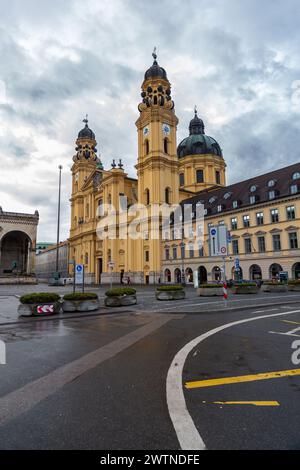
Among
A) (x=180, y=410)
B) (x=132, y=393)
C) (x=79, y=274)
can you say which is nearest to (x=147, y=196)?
(x=79, y=274)

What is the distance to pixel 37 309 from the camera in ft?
51.0

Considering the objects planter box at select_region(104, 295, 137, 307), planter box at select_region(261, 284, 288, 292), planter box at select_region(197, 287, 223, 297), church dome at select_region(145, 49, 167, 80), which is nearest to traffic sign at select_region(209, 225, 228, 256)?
planter box at select_region(104, 295, 137, 307)

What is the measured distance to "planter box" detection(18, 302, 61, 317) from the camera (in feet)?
50.5

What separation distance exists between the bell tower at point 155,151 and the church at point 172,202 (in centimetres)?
21

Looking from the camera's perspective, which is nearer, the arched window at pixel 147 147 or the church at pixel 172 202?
the church at pixel 172 202

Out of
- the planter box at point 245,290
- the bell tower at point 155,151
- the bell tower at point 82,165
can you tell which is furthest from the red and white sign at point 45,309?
the bell tower at point 82,165

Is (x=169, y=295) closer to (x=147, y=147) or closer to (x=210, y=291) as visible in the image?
(x=210, y=291)

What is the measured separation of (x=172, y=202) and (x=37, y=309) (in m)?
50.3

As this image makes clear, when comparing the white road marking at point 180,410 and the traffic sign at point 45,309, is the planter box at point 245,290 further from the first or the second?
the white road marking at point 180,410

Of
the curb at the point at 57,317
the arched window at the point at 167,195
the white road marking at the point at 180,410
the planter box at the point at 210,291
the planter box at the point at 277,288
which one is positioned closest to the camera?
the white road marking at the point at 180,410

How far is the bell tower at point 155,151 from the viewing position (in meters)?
61.3

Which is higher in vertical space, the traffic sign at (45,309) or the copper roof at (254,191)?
the copper roof at (254,191)
